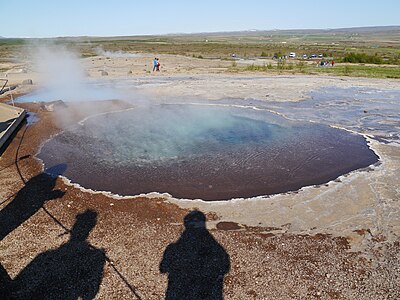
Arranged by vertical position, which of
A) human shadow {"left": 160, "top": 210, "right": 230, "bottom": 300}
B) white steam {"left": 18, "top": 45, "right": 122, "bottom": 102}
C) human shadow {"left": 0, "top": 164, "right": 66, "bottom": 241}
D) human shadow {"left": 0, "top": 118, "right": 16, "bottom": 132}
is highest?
human shadow {"left": 160, "top": 210, "right": 230, "bottom": 300}

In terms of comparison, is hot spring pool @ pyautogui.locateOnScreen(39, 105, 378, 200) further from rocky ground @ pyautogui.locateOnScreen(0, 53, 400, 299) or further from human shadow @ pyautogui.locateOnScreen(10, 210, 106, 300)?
human shadow @ pyautogui.locateOnScreen(10, 210, 106, 300)

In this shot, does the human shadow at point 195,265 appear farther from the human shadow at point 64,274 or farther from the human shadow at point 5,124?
the human shadow at point 5,124

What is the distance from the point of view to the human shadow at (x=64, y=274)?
455 centimetres

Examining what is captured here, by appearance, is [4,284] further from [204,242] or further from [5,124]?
[5,124]

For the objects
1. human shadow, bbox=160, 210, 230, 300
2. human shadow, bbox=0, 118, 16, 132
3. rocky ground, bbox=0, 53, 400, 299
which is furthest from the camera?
human shadow, bbox=0, 118, 16, 132

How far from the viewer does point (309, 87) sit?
21844 mm

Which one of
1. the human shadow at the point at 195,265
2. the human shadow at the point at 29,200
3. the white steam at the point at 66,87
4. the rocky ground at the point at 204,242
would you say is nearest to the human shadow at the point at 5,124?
Answer: the rocky ground at the point at 204,242

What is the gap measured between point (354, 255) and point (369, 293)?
0.84 meters

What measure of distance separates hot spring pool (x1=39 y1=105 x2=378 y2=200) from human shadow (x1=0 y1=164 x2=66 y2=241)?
2.00 ft

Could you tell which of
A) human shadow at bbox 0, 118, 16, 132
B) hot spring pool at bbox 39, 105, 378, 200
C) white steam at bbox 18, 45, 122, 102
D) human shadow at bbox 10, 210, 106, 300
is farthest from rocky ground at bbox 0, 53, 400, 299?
white steam at bbox 18, 45, 122, 102

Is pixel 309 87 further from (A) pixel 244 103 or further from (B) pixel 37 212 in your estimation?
(B) pixel 37 212

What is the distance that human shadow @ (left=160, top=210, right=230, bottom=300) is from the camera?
459 centimetres

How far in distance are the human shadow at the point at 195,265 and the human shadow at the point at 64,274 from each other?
100 centimetres

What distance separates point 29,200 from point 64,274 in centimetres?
276
